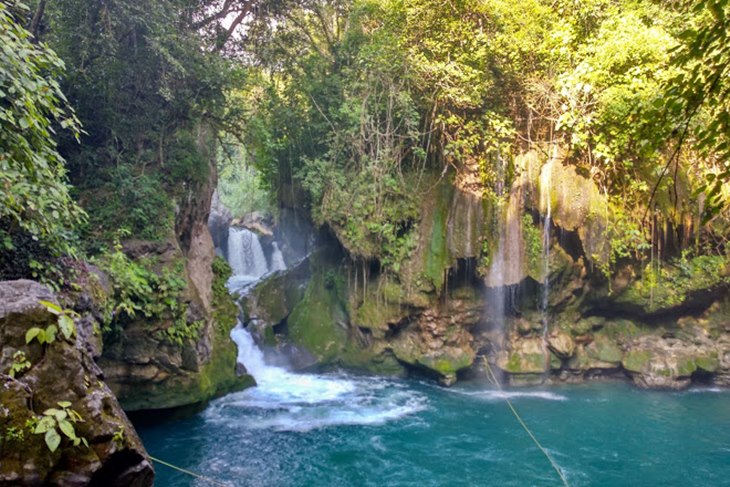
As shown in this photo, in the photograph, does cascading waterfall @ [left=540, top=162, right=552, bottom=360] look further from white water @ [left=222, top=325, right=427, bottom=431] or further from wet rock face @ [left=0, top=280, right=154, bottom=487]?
wet rock face @ [left=0, top=280, right=154, bottom=487]

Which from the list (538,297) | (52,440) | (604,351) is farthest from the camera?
(538,297)

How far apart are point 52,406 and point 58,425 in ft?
0.49

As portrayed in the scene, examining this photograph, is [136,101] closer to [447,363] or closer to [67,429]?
[67,429]

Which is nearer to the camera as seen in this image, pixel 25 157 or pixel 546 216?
pixel 25 157

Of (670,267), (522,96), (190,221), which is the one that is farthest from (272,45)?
(670,267)

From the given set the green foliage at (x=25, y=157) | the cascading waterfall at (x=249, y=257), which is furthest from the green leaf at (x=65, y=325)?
the cascading waterfall at (x=249, y=257)

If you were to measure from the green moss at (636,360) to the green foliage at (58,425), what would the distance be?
1135 centimetres

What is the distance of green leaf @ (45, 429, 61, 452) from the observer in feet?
8.11

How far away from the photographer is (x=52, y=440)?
2488 millimetres

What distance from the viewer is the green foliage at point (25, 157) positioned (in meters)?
4.09

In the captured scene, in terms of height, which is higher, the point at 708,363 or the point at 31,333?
the point at 31,333

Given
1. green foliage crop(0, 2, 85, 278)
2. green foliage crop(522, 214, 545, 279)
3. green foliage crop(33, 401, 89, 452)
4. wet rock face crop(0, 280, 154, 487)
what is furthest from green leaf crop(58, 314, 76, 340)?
green foliage crop(522, 214, 545, 279)

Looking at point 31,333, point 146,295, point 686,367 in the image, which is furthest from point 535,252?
point 31,333

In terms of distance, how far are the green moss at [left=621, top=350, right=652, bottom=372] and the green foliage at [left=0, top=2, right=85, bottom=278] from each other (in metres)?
11.1
